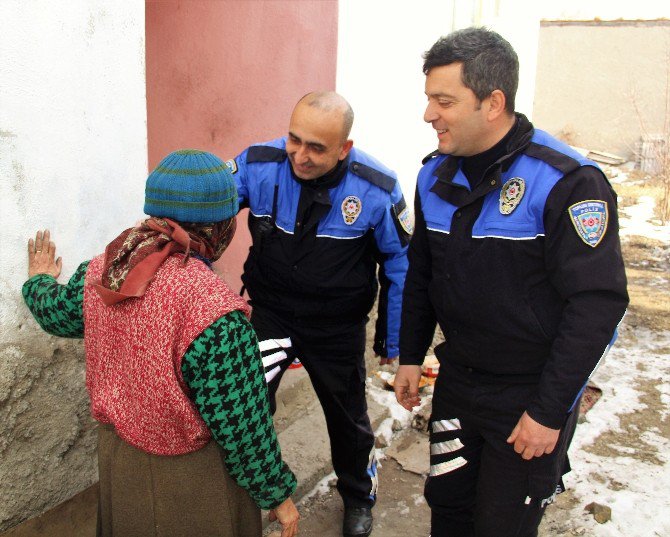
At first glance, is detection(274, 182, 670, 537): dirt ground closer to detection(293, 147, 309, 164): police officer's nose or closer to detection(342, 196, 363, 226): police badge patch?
detection(342, 196, 363, 226): police badge patch

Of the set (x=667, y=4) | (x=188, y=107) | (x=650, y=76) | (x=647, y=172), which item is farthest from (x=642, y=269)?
(x=667, y=4)

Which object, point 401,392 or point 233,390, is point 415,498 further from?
point 233,390

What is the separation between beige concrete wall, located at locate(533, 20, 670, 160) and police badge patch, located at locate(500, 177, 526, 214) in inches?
696

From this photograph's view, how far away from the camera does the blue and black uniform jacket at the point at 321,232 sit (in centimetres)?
266

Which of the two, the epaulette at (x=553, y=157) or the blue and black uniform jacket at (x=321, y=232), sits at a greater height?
the epaulette at (x=553, y=157)

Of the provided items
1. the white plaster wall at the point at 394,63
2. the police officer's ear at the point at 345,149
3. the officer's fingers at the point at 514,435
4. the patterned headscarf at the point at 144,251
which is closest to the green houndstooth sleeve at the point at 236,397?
the patterned headscarf at the point at 144,251

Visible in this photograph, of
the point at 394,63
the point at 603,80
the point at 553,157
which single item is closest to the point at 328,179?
the point at 553,157

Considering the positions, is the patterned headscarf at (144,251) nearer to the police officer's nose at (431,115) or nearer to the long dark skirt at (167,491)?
the long dark skirt at (167,491)

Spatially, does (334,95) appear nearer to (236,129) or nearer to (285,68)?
(236,129)

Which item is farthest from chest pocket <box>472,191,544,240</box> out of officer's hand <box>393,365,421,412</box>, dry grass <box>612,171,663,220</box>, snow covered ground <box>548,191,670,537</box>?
dry grass <box>612,171,663,220</box>

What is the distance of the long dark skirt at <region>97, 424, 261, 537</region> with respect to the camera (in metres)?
1.66

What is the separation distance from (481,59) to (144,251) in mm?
1152

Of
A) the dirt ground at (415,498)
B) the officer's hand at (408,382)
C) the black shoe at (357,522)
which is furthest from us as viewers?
the dirt ground at (415,498)

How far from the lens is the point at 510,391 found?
2111mm
